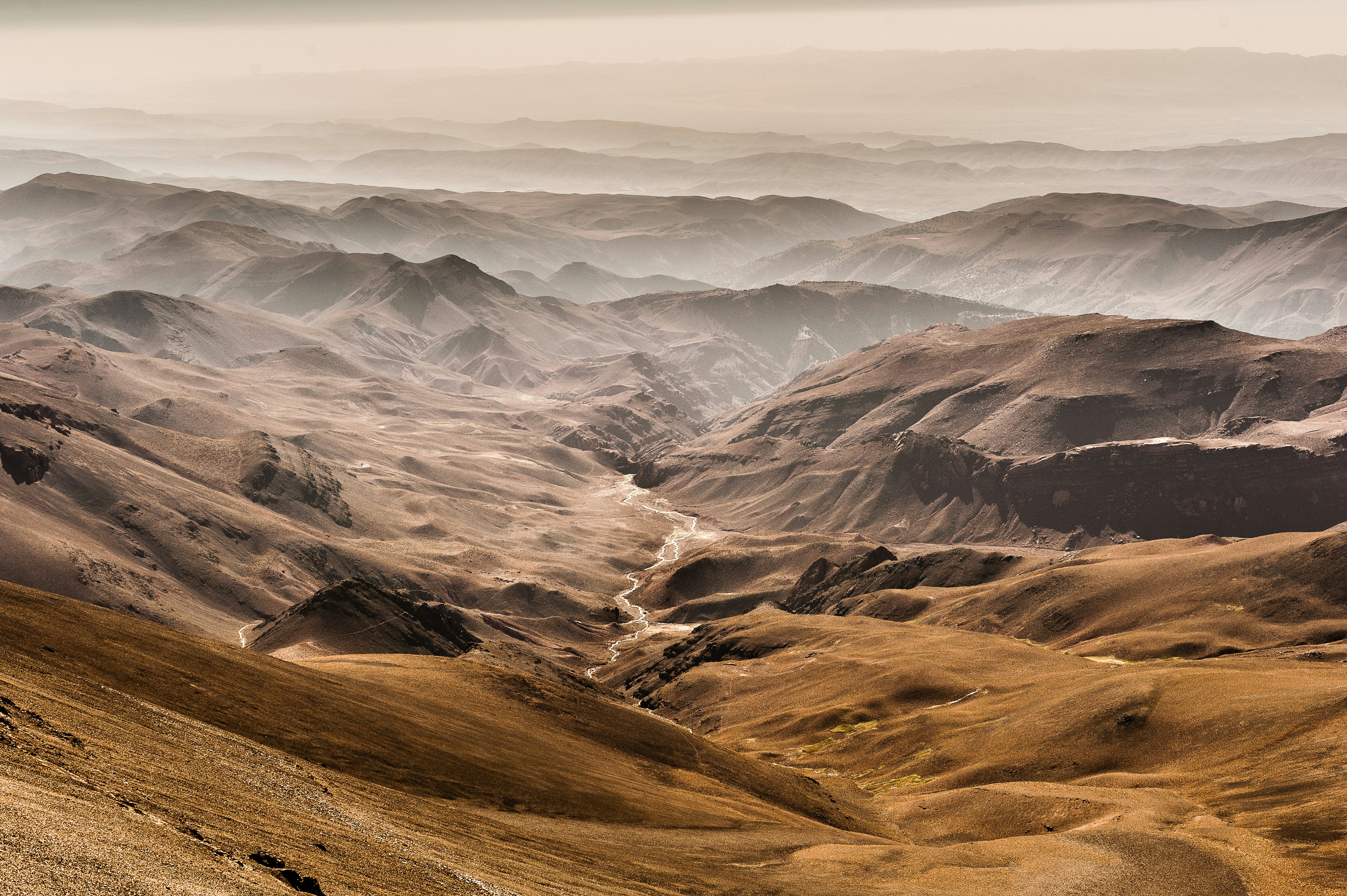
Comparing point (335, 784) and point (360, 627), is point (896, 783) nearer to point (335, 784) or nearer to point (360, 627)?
point (335, 784)

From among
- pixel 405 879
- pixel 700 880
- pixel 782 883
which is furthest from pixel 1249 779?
pixel 405 879

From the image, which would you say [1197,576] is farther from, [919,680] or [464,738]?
[464,738]

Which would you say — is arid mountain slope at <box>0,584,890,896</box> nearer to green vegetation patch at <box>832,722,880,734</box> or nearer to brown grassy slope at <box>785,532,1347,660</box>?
green vegetation patch at <box>832,722,880,734</box>

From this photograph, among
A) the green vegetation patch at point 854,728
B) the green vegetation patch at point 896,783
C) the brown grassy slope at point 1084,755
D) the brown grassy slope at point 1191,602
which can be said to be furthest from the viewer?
the brown grassy slope at point 1191,602

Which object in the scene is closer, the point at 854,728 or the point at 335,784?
the point at 335,784

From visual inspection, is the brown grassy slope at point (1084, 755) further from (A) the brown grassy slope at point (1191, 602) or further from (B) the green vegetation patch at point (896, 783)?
(A) the brown grassy slope at point (1191, 602)

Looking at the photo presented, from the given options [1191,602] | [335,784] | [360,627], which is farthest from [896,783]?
[360,627]

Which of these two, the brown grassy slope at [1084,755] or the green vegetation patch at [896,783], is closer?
the brown grassy slope at [1084,755]

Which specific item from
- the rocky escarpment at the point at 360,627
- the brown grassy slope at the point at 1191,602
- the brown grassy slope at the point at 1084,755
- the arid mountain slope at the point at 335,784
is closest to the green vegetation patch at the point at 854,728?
the brown grassy slope at the point at 1084,755
